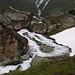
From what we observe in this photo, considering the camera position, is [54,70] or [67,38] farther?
[67,38]

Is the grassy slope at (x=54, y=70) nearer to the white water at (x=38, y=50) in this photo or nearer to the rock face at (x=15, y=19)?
the white water at (x=38, y=50)

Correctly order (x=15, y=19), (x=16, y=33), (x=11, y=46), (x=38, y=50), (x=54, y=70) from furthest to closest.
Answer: (x=15, y=19), (x=38, y=50), (x=16, y=33), (x=11, y=46), (x=54, y=70)

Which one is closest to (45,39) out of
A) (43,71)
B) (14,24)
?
(14,24)

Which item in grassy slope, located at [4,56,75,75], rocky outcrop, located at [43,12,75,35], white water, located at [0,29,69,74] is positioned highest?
rocky outcrop, located at [43,12,75,35]

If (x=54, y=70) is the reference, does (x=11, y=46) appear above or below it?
above

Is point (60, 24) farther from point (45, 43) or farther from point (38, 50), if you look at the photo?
point (38, 50)

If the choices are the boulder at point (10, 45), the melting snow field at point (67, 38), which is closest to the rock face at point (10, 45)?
the boulder at point (10, 45)

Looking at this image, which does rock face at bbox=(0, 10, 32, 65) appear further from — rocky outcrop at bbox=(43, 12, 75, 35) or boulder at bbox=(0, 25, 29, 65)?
rocky outcrop at bbox=(43, 12, 75, 35)

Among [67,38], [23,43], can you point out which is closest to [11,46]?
[23,43]

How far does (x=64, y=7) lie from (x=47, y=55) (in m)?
144

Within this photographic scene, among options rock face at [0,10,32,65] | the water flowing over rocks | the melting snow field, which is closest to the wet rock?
the water flowing over rocks

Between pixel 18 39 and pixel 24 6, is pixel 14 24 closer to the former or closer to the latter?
pixel 18 39

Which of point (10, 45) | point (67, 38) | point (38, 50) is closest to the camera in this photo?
point (10, 45)

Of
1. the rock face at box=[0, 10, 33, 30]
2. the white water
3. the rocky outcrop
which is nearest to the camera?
the white water
